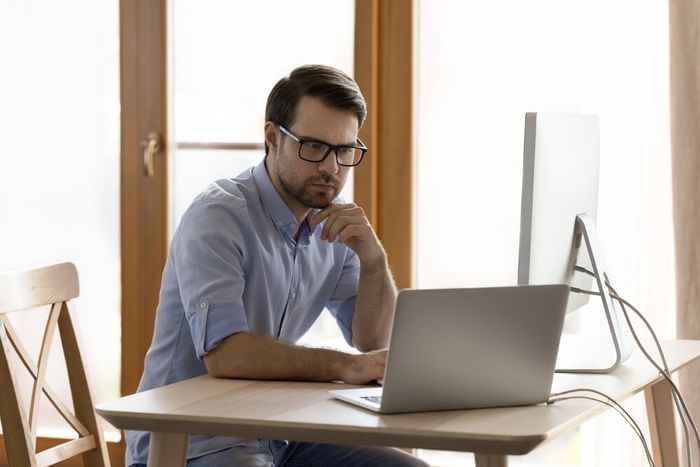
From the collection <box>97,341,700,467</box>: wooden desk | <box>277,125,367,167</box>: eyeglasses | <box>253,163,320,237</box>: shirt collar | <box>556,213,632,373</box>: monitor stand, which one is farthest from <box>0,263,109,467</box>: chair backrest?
<box>556,213,632,373</box>: monitor stand

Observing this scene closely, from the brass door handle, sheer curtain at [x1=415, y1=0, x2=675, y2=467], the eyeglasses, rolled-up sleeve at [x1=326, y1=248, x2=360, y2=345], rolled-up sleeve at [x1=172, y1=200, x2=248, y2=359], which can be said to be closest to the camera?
rolled-up sleeve at [x1=172, y1=200, x2=248, y2=359]

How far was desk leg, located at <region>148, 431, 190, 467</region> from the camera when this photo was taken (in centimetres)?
162

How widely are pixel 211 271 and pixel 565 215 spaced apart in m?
0.65

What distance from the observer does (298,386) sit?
5.92ft

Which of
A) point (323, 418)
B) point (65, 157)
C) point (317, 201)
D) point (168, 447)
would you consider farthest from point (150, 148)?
point (323, 418)

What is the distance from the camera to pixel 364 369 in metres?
1.81

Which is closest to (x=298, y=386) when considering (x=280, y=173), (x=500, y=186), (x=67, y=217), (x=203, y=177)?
(x=280, y=173)

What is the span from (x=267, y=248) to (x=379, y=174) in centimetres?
129

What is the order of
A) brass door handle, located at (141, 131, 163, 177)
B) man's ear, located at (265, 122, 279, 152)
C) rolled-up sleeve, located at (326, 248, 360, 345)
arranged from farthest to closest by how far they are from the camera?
brass door handle, located at (141, 131, 163, 177) → rolled-up sleeve, located at (326, 248, 360, 345) → man's ear, located at (265, 122, 279, 152)

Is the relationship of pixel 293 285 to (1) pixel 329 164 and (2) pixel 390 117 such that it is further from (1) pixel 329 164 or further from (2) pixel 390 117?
(2) pixel 390 117

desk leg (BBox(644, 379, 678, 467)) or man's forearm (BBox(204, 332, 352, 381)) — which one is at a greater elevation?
man's forearm (BBox(204, 332, 352, 381))

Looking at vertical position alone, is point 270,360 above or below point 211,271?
below

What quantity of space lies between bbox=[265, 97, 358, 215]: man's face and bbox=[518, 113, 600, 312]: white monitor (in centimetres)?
44

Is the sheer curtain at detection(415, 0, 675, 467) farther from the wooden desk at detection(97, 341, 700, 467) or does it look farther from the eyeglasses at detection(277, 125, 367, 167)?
the wooden desk at detection(97, 341, 700, 467)
